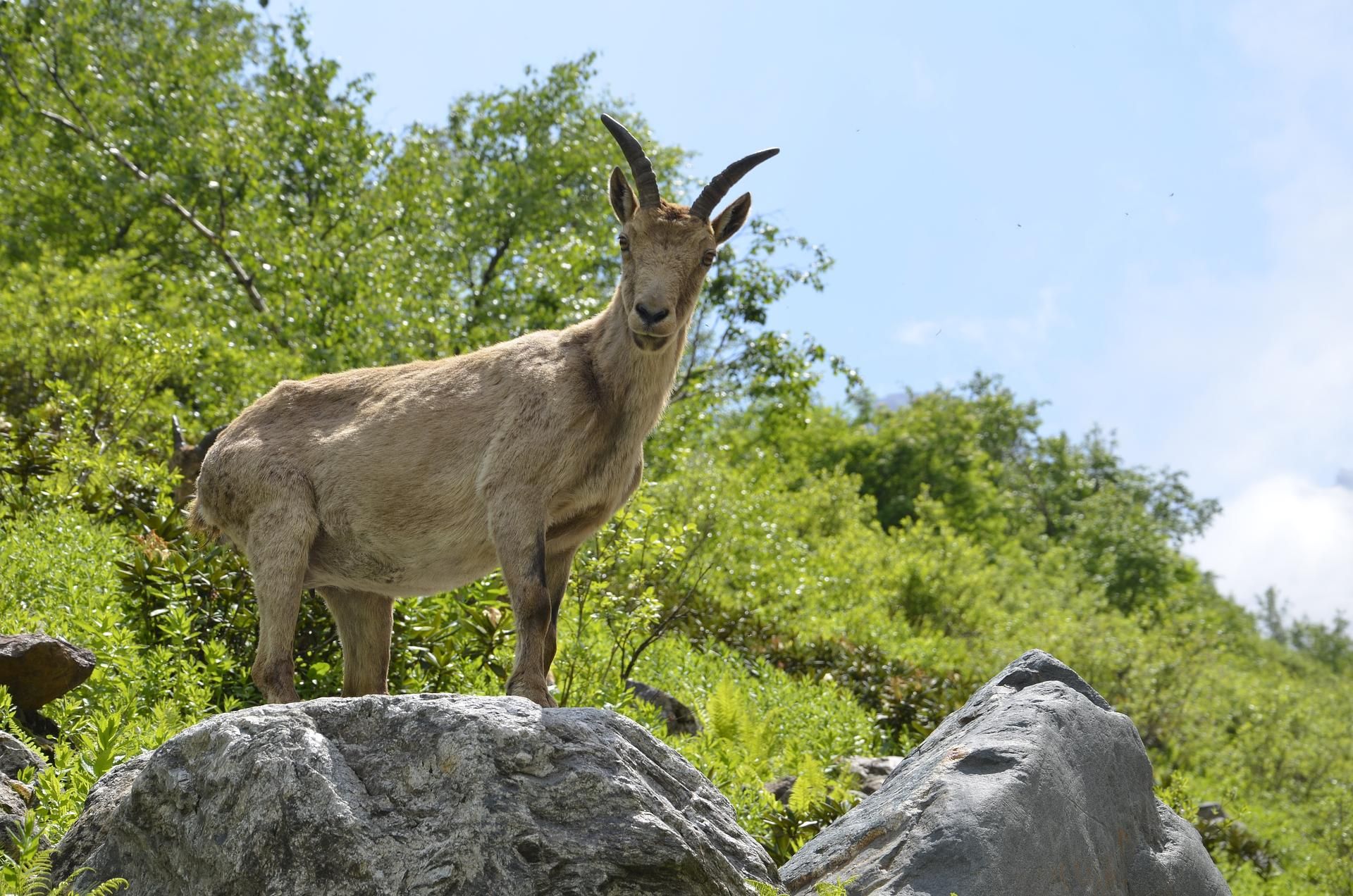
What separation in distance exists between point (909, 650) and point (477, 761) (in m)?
15.3

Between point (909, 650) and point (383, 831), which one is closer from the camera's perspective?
point (383, 831)

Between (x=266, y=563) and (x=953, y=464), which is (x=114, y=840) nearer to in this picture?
(x=266, y=563)

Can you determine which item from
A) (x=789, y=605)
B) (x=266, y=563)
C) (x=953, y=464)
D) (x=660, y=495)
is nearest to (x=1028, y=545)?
(x=953, y=464)

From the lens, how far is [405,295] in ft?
61.9

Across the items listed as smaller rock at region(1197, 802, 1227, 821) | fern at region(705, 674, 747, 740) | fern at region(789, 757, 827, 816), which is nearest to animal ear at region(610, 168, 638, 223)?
fern at region(789, 757, 827, 816)

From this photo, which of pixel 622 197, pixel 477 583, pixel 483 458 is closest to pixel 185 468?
pixel 477 583

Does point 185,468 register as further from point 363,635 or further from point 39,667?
point 363,635

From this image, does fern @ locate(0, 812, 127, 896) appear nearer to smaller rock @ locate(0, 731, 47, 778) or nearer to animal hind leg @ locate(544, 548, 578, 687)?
smaller rock @ locate(0, 731, 47, 778)

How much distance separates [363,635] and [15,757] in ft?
6.65

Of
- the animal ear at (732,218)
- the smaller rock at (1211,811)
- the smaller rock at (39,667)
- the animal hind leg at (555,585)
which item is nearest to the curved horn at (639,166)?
the animal ear at (732,218)

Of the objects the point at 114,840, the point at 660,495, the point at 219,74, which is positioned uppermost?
the point at 219,74

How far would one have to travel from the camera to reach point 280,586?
21.7 feet

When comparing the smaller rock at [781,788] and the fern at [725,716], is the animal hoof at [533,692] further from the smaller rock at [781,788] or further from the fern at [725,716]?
the fern at [725,716]

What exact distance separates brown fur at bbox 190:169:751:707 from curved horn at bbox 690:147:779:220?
0.10 metres
